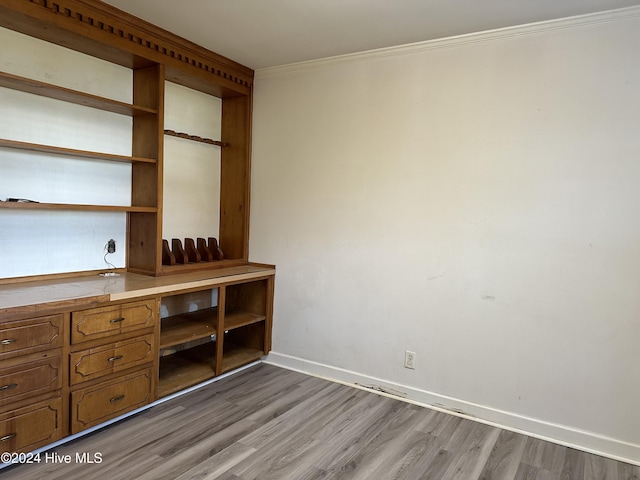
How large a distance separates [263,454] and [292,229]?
1719mm

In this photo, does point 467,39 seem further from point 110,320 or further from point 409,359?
point 110,320

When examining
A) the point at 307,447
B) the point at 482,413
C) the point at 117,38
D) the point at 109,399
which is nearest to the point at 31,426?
the point at 109,399

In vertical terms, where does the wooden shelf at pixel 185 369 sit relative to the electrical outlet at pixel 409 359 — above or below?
below

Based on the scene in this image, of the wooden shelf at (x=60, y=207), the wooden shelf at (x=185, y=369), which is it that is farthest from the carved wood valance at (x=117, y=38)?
the wooden shelf at (x=185, y=369)

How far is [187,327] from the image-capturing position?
3053mm

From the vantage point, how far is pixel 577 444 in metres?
2.42

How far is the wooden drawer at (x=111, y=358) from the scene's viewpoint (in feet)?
7.21

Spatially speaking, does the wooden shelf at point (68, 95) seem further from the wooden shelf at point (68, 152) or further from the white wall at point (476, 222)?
the white wall at point (476, 222)

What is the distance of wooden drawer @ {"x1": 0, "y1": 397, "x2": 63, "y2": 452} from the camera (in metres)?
1.93

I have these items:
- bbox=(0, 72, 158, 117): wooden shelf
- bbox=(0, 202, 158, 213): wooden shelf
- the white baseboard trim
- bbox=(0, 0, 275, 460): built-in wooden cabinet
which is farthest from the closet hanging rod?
the white baseboard trim

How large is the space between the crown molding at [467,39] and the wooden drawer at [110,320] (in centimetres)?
210

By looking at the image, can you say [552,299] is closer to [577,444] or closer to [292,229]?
[577,444]

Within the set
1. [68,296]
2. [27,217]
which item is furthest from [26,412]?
[27,217]

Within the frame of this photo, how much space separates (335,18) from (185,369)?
2.55 m
